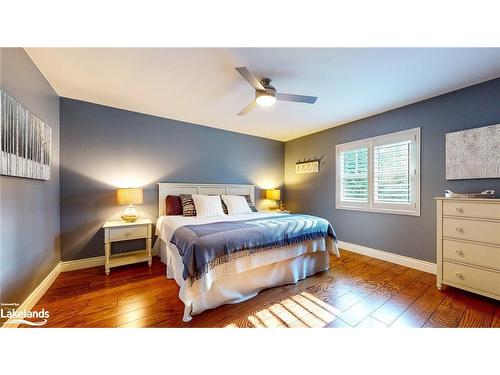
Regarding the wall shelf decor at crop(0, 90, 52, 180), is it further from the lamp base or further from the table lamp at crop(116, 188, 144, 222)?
the lamp base

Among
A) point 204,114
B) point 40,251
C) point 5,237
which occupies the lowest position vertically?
point 40,251

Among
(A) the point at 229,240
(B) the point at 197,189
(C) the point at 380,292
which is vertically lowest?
(C) the point at 380,292

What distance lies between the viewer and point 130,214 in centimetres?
271

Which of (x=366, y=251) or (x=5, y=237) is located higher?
(x=5, y=237)

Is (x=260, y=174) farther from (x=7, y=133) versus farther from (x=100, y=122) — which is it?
(x=7, y=133)

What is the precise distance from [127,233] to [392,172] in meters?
3.83

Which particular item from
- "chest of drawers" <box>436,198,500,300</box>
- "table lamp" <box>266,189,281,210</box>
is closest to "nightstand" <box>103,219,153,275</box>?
"table lamp" <box>266,189,281,210</box>

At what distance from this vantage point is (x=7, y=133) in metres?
1.34

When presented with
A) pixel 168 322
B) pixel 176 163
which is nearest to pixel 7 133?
pixel 168 322

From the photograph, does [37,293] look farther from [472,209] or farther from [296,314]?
[472,209]

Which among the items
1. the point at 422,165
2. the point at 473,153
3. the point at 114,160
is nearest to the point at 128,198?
the point at 114,160
